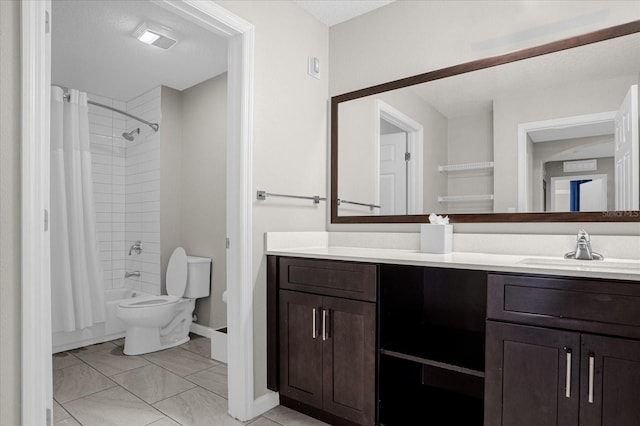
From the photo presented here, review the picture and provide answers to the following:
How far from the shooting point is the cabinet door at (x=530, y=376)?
50.4 inches

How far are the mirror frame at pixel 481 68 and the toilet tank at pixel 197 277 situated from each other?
1494 millimetres

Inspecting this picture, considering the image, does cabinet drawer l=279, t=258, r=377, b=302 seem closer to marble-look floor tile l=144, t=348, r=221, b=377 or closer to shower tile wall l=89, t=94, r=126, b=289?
marble-look floor tile l=144, t=348, r=221, b=377

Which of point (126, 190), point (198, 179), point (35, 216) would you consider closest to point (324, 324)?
point (35, 216)

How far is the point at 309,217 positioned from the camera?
2.46m

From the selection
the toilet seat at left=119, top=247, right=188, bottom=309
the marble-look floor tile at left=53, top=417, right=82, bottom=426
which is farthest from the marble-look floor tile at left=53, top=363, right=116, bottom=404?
the toilet seat at left=119, top=247, right=188, bottom=309

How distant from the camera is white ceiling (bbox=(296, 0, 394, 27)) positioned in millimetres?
2342

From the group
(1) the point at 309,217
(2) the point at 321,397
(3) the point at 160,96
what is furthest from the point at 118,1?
(2) the point at 321,397

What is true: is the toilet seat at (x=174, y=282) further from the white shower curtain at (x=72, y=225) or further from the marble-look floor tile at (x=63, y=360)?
the marble-look floor tile at (x=63, y=360)

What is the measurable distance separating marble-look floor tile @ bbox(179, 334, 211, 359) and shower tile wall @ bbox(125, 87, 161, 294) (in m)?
0.65

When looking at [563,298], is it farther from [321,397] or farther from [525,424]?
[321,397]

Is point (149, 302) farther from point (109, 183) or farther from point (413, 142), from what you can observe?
point (413, 142)

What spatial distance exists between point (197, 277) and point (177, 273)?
212 mm

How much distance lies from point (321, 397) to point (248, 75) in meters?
1.69

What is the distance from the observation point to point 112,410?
2.08m
